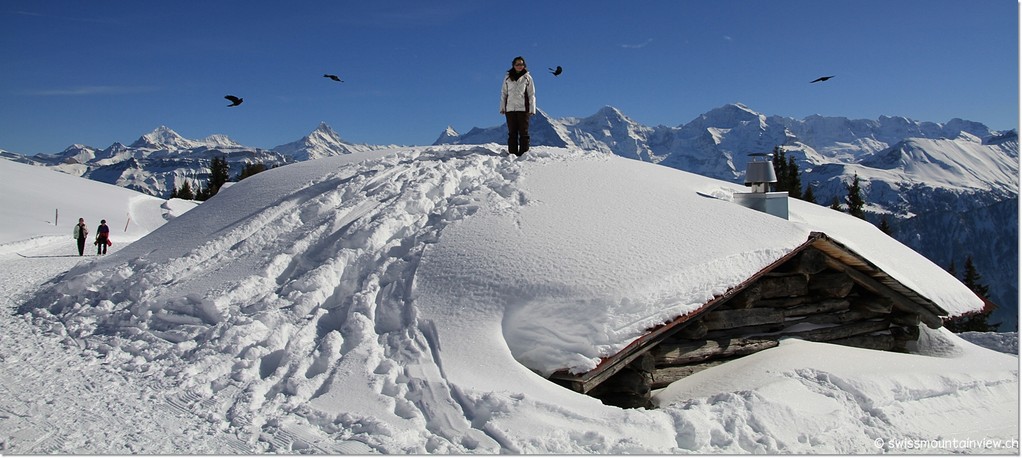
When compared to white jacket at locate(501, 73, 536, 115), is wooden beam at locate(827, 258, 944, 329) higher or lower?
lower

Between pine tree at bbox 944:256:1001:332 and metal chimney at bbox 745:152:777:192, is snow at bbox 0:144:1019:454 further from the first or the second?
metal chimney at bbox 745:152:777:192

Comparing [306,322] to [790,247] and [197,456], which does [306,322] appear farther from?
[790,247]

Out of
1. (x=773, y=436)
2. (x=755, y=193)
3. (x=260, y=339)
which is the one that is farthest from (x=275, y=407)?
(x=755, y=193)

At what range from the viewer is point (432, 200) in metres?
10.5

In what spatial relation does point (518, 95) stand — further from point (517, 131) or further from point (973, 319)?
point (973, 319)

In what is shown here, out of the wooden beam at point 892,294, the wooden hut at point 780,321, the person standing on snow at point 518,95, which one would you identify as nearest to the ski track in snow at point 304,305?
the person standing on snow at point 518,95

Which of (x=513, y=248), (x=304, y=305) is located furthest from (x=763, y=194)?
(x=304, y=305)

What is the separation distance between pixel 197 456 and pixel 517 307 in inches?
133

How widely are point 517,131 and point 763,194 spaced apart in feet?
14.8

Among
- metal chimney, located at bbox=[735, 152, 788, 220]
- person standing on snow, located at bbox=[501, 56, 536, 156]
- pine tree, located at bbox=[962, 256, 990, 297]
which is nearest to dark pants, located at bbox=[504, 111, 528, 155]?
person standing on snow, located at bbox=[501, 56, 536, 156]

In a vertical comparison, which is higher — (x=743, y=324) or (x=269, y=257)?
(x=269, y=257)

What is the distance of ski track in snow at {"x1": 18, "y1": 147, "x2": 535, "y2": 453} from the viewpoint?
601 cm

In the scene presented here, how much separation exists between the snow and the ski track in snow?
3 centimetres

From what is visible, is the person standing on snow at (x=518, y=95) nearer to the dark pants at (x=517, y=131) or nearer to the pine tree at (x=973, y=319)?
the dark pants at (x=517, y=131)
